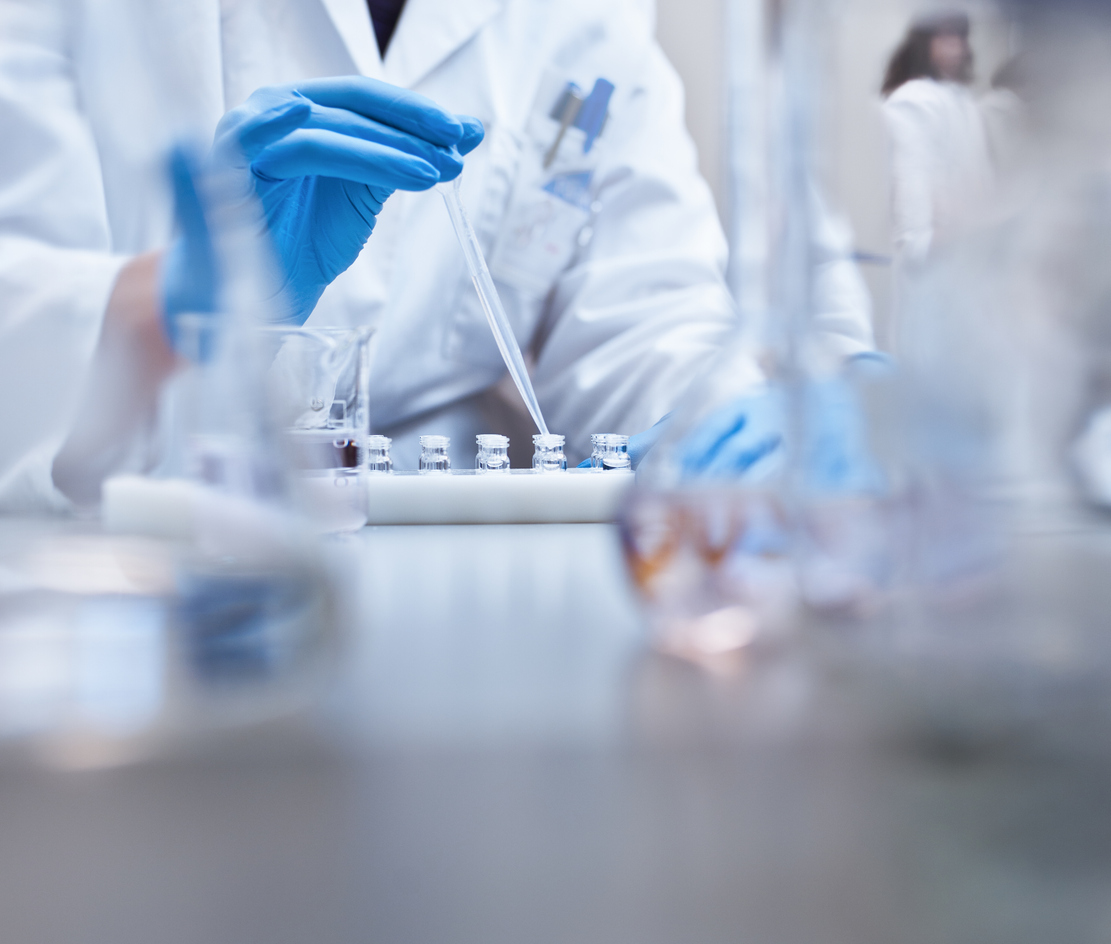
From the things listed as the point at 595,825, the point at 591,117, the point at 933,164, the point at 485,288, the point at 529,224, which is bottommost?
the point at 595,825

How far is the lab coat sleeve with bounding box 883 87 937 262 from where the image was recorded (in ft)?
0.52

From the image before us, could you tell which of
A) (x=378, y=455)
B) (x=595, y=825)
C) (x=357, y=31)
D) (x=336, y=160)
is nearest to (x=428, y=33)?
(x=357, y=31)

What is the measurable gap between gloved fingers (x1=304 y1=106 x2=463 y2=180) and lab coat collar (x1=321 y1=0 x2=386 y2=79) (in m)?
0.36

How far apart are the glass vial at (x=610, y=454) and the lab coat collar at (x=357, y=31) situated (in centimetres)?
65

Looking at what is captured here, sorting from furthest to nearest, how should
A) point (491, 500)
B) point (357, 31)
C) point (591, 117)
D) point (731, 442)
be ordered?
point (591, 117) → point (357, 31) → point (491, 500) → point (731, 442)

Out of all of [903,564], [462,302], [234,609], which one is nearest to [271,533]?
[234,609]

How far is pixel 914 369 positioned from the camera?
0.53 feet

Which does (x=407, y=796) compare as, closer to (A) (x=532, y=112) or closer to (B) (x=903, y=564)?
(B) (x=903, y=564)

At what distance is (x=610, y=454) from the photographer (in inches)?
25.1

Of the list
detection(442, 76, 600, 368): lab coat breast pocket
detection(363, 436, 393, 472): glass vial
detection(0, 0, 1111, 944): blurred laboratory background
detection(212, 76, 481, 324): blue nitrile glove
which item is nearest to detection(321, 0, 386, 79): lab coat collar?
detection(442, 76, 600, 368): lab coat breast pocket

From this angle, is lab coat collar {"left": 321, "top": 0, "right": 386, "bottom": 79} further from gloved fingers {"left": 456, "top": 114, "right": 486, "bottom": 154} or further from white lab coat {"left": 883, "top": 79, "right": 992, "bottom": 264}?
white lab coat {"left": 883, "top": 79, "right": 992, "bottom": 264}

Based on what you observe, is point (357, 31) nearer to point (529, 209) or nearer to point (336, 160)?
point (529, 209)

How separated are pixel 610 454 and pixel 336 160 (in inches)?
13.0

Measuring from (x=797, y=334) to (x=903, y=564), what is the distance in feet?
0.17
